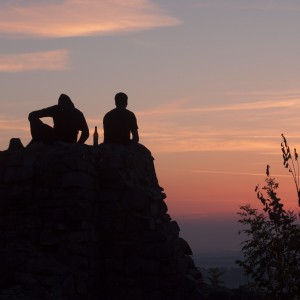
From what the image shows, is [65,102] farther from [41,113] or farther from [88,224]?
[88,224]

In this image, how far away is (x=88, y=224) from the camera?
1335 centimetres

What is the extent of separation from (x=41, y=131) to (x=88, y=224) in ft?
7.92

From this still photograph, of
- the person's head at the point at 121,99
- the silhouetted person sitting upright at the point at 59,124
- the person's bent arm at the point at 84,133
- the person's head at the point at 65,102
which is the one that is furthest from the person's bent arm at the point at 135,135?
the person's head at the point at 65,102

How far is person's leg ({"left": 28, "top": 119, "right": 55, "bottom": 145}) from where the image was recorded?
1430 centimetres

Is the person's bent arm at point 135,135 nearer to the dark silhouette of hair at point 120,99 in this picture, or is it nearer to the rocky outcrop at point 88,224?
the dark silhouette of hair at point 120,99

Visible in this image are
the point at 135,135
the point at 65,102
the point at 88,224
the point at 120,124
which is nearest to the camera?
the point at 88,224

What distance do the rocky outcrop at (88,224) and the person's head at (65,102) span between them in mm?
1057

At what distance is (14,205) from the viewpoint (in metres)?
13.4

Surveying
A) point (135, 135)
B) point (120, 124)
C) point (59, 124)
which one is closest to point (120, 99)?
point (120, 124)

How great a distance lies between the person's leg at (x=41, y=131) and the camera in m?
14.3

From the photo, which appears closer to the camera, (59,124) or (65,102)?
(59,124)

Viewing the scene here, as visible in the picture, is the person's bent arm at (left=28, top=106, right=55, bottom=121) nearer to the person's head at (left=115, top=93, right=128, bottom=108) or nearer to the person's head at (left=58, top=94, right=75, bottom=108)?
the person's head at (left=58, top=94, right=75, bottom=108)

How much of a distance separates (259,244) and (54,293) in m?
4.22

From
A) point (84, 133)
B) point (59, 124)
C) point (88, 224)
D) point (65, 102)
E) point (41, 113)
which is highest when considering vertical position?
point (65, 102)
